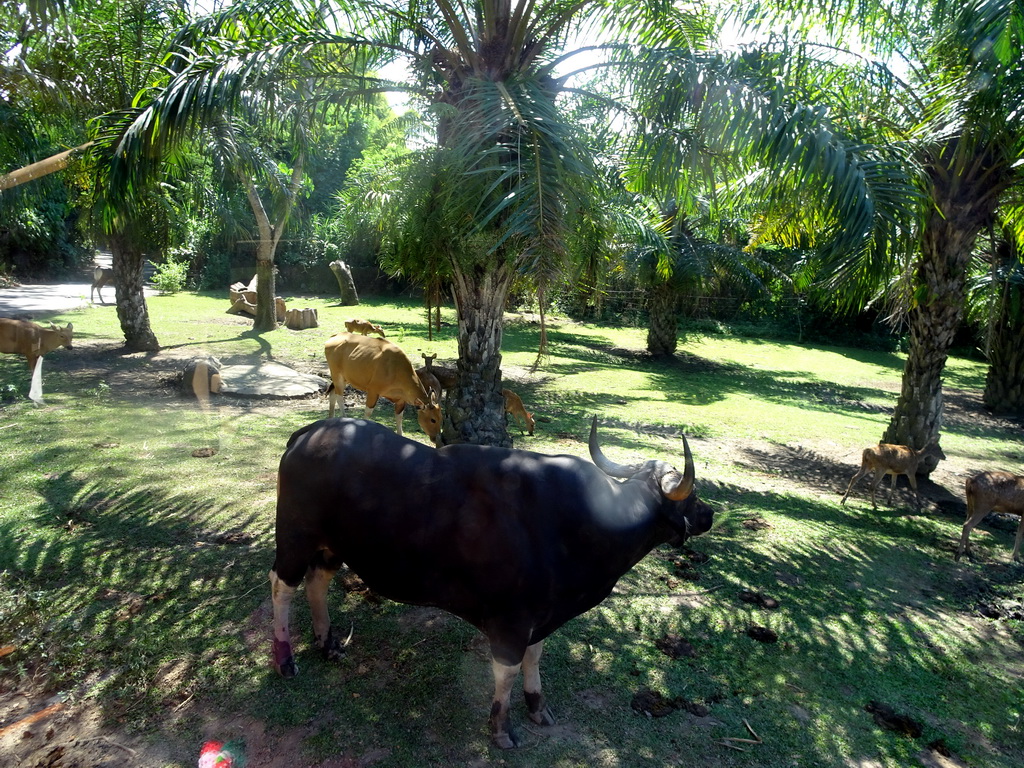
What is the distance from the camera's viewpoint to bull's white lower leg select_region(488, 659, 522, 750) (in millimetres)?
3574

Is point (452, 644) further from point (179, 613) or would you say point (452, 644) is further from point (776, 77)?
point (776, 77)

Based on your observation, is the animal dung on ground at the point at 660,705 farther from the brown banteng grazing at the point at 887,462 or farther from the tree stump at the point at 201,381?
the tree stump at the point at 201,381

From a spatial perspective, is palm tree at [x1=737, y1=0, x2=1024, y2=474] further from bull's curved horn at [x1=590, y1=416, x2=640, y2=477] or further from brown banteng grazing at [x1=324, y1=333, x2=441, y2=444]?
brown banteng grazing at [x1=324, y1=333, x2=441, y2=444]

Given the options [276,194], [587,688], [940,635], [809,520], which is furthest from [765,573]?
[276,194]

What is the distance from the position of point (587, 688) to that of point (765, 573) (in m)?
2.41

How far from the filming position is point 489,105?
21.1 feet

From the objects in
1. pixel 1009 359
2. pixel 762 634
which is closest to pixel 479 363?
pixel 762 634

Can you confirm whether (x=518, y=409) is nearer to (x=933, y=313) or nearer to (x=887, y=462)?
(x=887, y=462)

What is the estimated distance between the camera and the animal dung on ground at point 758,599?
535 centimetres

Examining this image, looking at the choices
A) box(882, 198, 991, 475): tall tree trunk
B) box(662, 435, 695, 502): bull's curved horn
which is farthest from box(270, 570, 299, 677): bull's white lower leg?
box(882, 198, 991, 475): tall tree trunk

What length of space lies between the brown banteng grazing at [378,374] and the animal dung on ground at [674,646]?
15.9 feet

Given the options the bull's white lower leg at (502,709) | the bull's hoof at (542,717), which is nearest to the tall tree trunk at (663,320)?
the bull's hoof at (542,717)

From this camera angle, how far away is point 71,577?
4895 mm

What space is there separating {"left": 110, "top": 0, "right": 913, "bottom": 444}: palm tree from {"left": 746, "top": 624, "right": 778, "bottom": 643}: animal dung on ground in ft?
10.4
